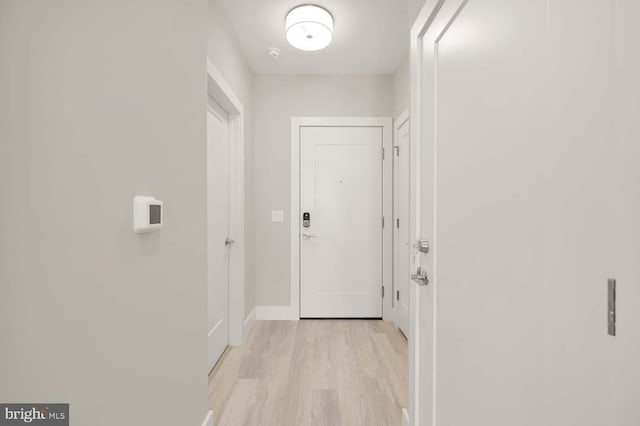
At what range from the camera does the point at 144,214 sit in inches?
36.8

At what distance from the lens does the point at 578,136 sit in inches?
22.3

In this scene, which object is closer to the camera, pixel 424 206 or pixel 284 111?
pixel 424 206

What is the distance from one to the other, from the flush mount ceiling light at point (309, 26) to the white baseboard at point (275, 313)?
7.74ft

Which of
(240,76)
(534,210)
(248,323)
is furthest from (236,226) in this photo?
(534,210)

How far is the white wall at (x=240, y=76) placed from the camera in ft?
6.70

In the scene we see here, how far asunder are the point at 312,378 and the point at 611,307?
192 centimetres

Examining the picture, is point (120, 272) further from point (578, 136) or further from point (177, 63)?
point (578, 136)

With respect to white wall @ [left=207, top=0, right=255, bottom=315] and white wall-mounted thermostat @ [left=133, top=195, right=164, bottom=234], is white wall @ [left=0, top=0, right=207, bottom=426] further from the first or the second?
white wall @ [left=207, top=0, right=255, bottom=315]

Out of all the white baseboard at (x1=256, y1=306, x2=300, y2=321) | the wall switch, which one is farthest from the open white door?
the white baseboard at (x1=256, y1=306, x2=300, y2=321)

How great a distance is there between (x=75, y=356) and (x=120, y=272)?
22 centimetres

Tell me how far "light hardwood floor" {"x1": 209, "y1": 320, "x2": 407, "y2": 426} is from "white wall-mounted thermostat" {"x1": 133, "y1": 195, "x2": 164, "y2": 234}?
1.27 meters

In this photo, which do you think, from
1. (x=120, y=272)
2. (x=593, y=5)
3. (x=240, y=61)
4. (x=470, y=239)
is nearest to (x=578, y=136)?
(x=593, y=5)

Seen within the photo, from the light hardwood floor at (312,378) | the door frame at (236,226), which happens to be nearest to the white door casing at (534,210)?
the light hardwood floor at (312,378)

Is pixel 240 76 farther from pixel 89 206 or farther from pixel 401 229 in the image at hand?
pixel 89 206
